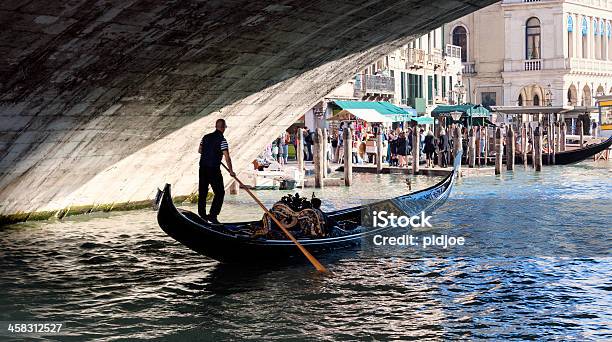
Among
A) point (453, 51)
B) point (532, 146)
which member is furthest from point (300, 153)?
point (453, 51)

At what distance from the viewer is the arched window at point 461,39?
6962 centimetres

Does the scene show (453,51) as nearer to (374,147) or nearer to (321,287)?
(374,147)

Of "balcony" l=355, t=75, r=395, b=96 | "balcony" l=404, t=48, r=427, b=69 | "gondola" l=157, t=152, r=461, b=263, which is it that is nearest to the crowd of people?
"balcony" l=355, t=75, r=395, b=96

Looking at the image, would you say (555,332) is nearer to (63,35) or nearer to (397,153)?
(63,35)

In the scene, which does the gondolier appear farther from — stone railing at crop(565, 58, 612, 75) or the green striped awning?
stone railing at crop(565, 58, 612, 75)

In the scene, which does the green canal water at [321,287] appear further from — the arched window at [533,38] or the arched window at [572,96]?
the arched window at [572,96]

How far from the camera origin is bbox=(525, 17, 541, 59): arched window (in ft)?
227

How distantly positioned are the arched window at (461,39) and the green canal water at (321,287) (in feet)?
168

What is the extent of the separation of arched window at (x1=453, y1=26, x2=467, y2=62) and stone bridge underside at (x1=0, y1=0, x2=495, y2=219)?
159 feet

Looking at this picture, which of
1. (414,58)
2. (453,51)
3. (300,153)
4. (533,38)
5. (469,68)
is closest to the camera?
(300,153)

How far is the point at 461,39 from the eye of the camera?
69.9 m

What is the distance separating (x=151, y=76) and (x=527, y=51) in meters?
57.1

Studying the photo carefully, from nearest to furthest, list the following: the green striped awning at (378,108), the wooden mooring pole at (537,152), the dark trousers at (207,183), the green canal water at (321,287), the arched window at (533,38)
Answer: the green canal water at (321,287) → the dark trousers at (207,183) → the wooden mooring pole at (537,152) → the green striped awning at (378,108) → the arched window at (533,38)

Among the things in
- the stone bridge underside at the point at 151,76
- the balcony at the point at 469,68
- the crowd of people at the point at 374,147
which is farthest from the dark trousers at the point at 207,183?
the balcony at the point at 469,68
